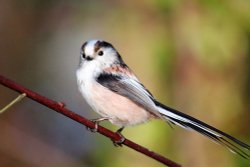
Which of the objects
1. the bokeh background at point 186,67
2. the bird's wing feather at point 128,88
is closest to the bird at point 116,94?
the bird's wing feather at point 128,88

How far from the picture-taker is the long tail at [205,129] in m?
2.75

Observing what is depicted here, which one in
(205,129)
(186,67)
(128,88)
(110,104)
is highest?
(186,67)

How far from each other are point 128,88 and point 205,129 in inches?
21.5

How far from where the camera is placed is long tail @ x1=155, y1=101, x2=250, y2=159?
275 centimetres

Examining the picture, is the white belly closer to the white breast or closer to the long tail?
the white breast

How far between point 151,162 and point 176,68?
1.53ft

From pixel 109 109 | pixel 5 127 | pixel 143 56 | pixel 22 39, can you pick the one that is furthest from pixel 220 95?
pixel 22 39

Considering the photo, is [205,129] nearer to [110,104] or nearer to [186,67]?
[110,104]

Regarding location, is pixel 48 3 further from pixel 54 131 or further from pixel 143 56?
pixel 143 56

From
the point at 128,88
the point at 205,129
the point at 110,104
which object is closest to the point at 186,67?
the point at 128,88

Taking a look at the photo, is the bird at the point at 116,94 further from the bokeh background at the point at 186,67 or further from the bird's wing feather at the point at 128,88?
the bokeh background at the point at 186,67

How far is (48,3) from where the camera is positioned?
17.5 ft

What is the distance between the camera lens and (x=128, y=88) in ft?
10.7

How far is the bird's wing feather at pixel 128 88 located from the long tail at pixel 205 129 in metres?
0.10
